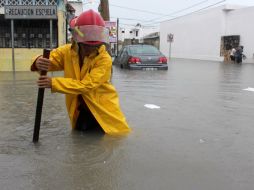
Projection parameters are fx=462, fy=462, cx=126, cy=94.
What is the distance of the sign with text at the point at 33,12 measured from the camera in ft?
56.9

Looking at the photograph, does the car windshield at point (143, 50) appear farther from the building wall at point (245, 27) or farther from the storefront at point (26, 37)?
the building wall at point (245, 27)

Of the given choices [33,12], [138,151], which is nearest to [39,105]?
[138,151]

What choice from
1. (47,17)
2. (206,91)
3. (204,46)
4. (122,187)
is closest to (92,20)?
(122,187)

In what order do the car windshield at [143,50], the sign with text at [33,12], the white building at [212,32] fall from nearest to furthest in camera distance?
the sign with text at [33,12], the car windshield at [143,50], the white building at [212,32]

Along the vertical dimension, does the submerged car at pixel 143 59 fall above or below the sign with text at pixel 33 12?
below

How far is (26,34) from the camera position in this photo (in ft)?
63.5

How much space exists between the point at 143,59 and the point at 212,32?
74.8 ft

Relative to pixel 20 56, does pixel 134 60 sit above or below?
below

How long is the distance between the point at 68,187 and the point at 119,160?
A: 0.96 metres

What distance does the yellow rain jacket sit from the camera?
16.8ft

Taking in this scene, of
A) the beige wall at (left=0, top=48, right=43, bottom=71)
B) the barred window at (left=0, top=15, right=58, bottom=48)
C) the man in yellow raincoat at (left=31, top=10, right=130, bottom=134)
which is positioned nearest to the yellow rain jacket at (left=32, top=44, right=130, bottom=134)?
the man in yellow raincoat at (left=31, top=10, right=130, bottom=134)

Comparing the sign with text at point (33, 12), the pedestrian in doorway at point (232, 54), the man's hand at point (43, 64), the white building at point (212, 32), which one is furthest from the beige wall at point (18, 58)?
the white building at point (212, 32)

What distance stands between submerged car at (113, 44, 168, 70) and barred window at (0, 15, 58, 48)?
11.6ft

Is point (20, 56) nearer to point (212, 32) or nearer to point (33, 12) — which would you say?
point (33, 12)
